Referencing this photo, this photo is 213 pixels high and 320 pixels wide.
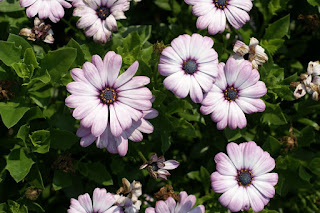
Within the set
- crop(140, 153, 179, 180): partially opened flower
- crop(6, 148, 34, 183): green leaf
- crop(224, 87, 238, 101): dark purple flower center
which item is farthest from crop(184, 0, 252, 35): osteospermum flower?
crop(6, 148, 34, 183): green leaf

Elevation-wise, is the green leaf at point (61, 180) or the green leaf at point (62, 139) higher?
the green leaf at point (62, 139)

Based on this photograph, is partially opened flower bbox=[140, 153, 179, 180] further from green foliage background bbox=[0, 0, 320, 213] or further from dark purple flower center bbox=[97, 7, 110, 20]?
dark purple flower center bbox=[97, 7, 110, 20]

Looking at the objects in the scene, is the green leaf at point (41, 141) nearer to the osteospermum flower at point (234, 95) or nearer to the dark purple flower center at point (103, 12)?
the dark purple flower center at point (103, 12)

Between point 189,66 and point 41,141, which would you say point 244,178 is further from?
point 41,141

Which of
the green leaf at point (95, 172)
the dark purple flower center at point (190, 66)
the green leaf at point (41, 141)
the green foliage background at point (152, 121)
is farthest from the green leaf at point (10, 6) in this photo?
Answer: the dark purple flower center at point (190, 66)

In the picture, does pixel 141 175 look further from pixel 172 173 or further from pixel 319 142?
pixel 319 142

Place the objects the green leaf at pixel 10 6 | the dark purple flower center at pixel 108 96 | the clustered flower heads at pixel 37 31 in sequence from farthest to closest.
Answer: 1. the green leaf at pixel 10 6
2. the clustered flower heads at pixel 37 31
3. the dark purple flower center at pixel 108 96

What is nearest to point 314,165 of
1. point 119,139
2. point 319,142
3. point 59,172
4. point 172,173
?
point 319,142
